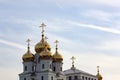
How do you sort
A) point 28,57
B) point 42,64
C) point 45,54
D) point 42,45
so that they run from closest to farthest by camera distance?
point 45,54, point 42,64, point 42,45, point 28,57

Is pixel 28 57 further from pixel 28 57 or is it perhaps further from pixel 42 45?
pixel 42 45

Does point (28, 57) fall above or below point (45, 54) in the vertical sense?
above

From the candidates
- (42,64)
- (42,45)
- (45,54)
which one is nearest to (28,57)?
(42,45)

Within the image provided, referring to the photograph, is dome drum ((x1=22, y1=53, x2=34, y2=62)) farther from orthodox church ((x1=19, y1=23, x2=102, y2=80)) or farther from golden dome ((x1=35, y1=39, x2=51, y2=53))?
golden dome ((x1=35, y1=39, x2=51, y2=53))

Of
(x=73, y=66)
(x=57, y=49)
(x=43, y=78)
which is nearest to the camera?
(x=43, y=78)

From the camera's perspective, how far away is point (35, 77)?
8100cm

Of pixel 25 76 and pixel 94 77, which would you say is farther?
pixel 94 77

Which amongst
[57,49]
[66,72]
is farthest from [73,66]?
[57,49]

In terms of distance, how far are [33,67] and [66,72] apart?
9263 mm

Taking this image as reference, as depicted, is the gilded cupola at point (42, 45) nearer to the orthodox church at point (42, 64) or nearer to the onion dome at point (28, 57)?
the orthodox church at point (42, 64)

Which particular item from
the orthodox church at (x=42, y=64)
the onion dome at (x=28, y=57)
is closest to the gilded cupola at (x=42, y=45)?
the orthodox church at (x=42, y=64)

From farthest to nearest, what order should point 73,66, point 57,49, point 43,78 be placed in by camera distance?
point 73,66, point 57,49, point 43,78

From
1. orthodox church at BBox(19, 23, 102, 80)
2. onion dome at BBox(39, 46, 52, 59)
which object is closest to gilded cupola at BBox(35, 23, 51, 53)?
orthodox church at BBox(19, 23, 102, 80)

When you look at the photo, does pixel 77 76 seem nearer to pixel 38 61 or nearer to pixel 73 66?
pixel 73 66
